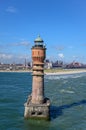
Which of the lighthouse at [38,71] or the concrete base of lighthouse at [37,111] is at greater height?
the lighthouse at [38,71]

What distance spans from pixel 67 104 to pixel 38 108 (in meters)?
13.0

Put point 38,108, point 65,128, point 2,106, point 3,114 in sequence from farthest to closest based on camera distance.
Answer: point 2,106 → point 3,114 → point 38,108 → point 65,128

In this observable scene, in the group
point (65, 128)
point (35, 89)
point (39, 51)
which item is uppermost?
point (39, 51)

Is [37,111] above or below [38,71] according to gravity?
below

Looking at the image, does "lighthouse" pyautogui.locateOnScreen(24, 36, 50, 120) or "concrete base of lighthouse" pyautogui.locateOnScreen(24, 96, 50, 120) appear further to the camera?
"lighthouse" pyautogui.locateOnScreen(24, 36, 50, 120)

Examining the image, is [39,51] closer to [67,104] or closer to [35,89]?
[35,89]

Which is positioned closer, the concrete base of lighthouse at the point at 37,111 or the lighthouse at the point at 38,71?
the concrete base of lighthouse at the point at 37,111

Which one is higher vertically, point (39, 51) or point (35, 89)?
point (39, 51)

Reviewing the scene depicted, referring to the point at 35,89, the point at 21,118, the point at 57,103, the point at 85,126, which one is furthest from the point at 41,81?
the point at 57,103

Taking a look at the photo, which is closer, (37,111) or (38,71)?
(37,111)

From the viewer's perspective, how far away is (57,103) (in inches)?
2018

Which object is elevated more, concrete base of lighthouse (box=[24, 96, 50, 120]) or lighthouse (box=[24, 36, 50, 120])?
lighthouse (box=[24, 36, 50, 120])

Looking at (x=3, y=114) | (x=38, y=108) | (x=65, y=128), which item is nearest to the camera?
(x=65, y=128)

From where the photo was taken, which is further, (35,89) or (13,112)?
(13,112)
